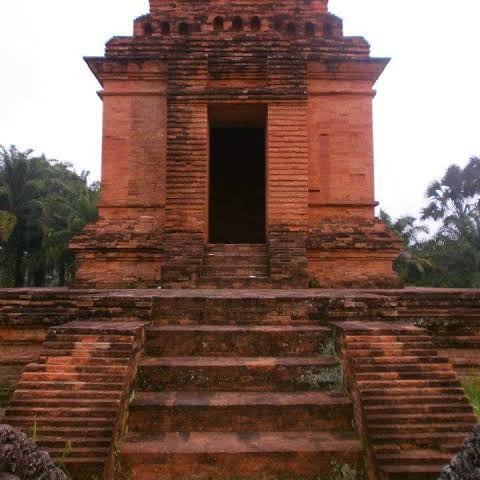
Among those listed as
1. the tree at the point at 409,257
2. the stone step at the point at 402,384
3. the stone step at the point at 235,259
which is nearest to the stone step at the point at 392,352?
the stone step at the point at 402,384

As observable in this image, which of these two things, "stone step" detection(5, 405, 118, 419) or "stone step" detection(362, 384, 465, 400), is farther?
"stone step" detection(362, 384, 465, 400)

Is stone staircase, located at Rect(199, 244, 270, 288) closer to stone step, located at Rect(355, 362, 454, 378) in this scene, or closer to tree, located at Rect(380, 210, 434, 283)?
stone step, located at Rect(355, 362, 454, 378)

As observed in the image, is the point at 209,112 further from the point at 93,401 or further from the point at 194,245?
the point at 93,401

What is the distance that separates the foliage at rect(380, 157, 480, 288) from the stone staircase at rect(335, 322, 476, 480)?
1720 cm

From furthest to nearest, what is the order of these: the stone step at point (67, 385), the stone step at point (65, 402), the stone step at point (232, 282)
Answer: the stone step at point (232, 282)
the stone step at point (67, 385)
the stone step at point (65, 402)

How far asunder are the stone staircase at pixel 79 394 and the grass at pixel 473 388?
10.6ft

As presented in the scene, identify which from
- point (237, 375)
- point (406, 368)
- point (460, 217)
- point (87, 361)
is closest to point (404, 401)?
point (406, 368)

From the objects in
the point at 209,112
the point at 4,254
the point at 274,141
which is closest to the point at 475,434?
the point at 274,141

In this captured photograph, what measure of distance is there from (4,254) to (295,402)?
69.0 feet

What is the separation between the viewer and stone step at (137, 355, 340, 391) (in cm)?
442

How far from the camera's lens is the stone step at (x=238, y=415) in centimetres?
401

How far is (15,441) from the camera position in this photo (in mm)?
2861

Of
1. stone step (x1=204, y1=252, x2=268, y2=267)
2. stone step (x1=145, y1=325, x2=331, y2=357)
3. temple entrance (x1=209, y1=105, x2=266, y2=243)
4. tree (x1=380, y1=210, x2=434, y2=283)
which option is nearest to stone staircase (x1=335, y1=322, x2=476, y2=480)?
stone step (x1=145, y1=325, x2=331, y2=357)

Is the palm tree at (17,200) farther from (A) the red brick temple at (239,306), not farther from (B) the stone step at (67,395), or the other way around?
(B) the stone step at (67,395)
